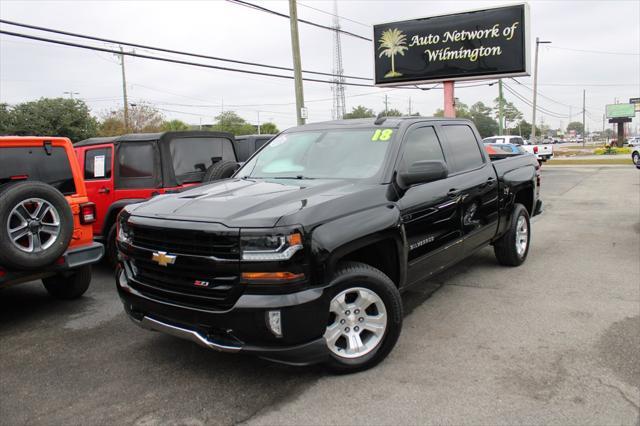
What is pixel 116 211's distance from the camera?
661 centimetres

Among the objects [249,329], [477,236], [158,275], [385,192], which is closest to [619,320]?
[477,236]

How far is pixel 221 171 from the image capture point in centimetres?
688

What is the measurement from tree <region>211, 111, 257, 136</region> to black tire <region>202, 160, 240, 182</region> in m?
68.7

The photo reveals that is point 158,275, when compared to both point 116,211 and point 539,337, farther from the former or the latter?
point 116,211

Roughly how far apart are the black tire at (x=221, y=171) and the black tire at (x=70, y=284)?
195 centimetres

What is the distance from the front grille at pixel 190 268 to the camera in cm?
315

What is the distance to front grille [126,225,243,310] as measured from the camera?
10.3 feet

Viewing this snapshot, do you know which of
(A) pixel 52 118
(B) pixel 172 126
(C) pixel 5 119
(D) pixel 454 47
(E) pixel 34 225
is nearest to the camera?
(E) pixel 34 225

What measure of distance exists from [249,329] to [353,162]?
183 cm

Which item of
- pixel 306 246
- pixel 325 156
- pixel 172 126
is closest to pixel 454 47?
pixel 325 156

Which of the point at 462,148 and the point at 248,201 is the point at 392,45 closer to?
the point at 462,148

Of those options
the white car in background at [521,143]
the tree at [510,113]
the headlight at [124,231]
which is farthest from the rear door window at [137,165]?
the tree at [510,113]

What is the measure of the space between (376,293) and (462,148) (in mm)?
2526

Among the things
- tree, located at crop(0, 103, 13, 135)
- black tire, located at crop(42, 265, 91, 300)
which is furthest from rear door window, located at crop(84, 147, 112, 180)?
tree, located at crop(0, 103, 13, 135)
